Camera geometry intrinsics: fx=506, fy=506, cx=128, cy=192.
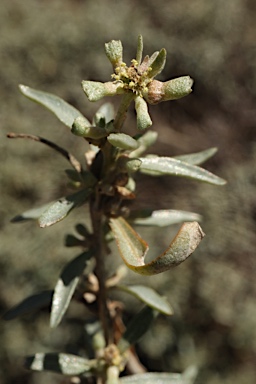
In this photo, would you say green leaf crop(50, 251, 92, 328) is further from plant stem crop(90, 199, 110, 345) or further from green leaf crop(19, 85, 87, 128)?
green leaf crop(19, 85, 87, 128)

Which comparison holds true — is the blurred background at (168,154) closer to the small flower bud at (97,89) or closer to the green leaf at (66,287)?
the green leaf at (66,287)

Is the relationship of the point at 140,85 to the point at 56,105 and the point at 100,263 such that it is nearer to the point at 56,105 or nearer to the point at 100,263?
the point at 56,105

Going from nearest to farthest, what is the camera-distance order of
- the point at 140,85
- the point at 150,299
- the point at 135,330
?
1. the point at 140,85
2. the point at 150,299
3. the point at 135,330

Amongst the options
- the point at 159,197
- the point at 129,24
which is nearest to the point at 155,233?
the point at 159,197

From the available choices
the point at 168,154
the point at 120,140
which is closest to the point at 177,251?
the point at 120,140

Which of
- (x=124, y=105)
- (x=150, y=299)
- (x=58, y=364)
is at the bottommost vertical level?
(x=58, y=364)

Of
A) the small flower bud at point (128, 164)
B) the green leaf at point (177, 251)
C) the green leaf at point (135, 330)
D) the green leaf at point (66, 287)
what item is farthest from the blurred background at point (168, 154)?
the green leaf at point (177, 251)

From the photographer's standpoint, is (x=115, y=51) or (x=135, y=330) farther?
(x=135, y=330)

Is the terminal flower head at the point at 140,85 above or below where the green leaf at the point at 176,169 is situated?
above
